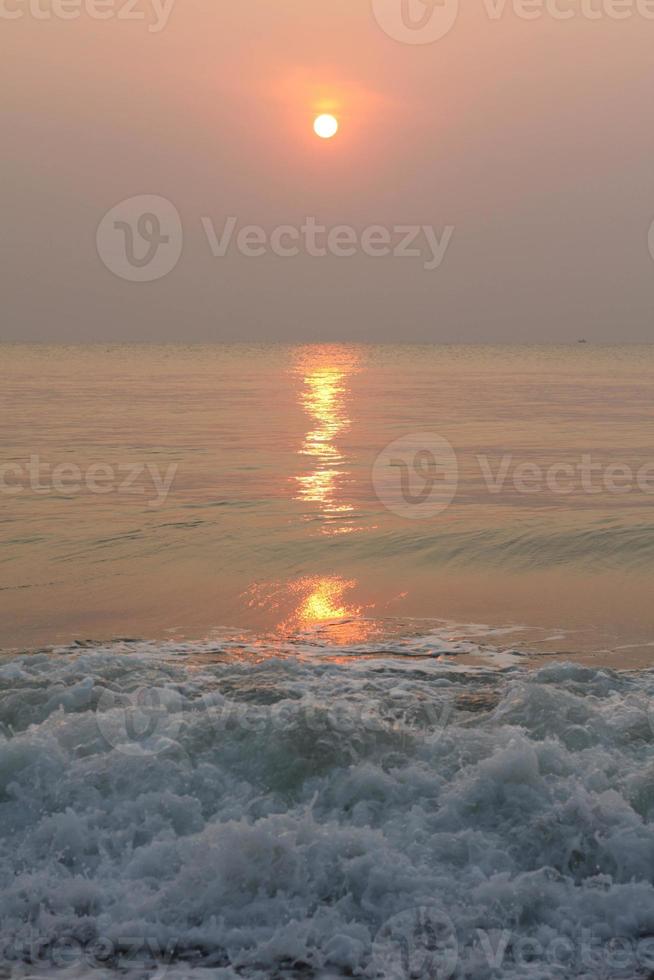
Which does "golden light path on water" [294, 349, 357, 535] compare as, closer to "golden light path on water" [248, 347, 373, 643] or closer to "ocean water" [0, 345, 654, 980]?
"golden light path on water" [248, 347, 373, 643]

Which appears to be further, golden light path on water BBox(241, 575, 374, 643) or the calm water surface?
the calm water surface

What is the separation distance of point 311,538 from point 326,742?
8.80 m

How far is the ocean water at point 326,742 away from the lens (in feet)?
19.1

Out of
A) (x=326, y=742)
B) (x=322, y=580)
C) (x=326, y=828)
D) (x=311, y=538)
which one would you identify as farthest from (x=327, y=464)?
(x=326, y=828)

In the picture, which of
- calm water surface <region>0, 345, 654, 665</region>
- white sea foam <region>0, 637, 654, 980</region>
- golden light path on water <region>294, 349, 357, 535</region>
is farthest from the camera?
golden light path on water <region>294, 349, 357, 535</region>

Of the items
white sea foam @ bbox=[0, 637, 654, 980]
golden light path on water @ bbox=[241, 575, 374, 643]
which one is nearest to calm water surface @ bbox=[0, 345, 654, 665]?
golden light path on water @ bbox=[241, 575, 374, 643]

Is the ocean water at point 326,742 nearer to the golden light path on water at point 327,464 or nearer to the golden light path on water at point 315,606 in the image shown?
the golden light path on water at point 315,606

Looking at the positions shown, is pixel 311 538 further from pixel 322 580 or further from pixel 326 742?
pixel 326 742

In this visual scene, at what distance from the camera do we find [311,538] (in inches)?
647

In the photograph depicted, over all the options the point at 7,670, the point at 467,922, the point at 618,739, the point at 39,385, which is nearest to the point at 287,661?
the point at 7,670

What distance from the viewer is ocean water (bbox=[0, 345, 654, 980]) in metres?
5.82

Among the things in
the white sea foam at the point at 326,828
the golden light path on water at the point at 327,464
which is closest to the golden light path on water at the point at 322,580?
the golden light path on water at the point at 327,464

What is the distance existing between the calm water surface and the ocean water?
0.25ft

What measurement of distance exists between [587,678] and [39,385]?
55137 mm
